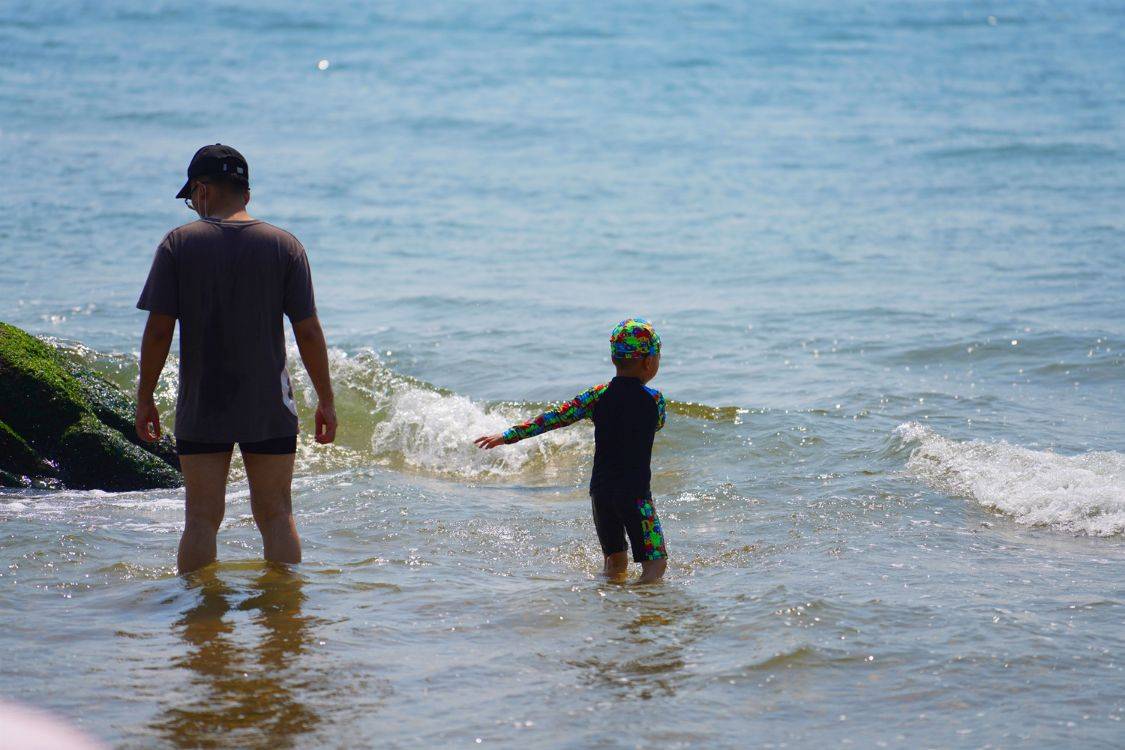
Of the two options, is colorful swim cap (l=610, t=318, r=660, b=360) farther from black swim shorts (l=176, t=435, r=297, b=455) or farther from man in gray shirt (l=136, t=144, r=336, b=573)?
black swim shorts (l=176, t=435, r=297, b=455)

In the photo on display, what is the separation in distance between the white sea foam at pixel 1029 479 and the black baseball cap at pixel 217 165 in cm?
Result: 472

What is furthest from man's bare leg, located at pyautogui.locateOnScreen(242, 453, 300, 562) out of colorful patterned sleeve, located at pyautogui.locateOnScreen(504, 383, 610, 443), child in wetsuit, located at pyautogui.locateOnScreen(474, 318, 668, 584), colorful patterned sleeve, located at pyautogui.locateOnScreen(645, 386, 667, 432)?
colorful patterned sleeve, located at pyautogui.locateOnScreen(645, 386, 667, 432)

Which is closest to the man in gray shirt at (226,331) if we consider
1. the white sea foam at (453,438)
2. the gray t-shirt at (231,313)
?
the gray t-shirt at (231,313)

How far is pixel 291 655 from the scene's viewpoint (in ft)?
14.6

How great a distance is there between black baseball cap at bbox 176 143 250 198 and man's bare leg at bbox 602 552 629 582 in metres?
2.37

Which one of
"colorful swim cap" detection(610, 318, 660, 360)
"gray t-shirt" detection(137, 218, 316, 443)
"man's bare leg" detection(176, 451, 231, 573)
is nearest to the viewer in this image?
"gray t-shirt" detection(137, 218, 316, 443)

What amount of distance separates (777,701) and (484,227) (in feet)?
49.2

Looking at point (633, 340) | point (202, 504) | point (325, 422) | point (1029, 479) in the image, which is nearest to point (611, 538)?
point (633, 340)

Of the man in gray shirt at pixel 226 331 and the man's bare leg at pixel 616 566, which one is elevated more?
the man in gray shirt at pixel 226 331

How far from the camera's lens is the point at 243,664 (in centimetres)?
433

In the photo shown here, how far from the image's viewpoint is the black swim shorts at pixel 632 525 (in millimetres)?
5566

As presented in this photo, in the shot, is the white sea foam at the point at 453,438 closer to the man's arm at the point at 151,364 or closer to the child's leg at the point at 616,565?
the child's leg at the point at 616,565

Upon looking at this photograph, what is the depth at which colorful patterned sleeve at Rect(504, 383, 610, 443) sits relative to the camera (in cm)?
551

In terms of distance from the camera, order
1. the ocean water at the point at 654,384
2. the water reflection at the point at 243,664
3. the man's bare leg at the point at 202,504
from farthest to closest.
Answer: the man's bare leg at the point at 202,504 → the ocean water at the point at 654,384 → the water reflection at the point at 243,664
